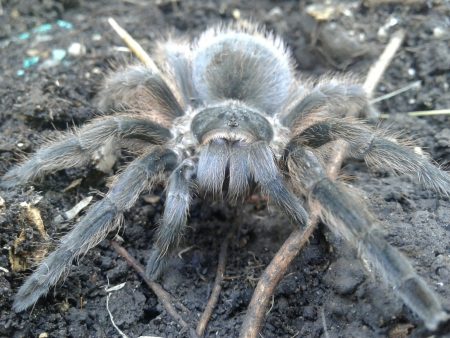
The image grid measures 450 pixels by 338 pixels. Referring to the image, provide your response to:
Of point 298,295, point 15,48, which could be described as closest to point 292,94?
point 298,295

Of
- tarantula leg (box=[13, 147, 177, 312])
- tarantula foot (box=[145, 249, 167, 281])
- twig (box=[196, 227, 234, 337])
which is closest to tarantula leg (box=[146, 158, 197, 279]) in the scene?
tarantula foot (box=[145, 249, 167, 281])

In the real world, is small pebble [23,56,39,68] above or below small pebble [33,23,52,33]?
below

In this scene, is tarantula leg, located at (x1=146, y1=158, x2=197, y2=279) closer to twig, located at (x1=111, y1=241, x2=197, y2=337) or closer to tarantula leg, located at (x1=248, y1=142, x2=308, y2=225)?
twig, located at (x1=111, y1=241, x2=197, y2=337)

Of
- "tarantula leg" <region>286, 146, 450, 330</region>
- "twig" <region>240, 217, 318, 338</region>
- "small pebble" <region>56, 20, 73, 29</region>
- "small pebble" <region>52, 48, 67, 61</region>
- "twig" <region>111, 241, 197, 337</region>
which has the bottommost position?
"twig" <region>111, 241, 197, 337</region>

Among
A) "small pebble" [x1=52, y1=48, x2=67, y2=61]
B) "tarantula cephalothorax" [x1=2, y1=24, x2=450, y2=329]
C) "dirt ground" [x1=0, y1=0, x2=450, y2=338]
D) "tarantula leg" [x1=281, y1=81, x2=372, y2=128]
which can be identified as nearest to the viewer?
"tarantula cephalothorax" [x1=2, y1=24, x2=450, y2=329]

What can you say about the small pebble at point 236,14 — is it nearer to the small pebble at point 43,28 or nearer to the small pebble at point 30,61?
the small pebble at point 43,28

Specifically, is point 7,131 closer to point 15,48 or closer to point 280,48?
point 15,48
